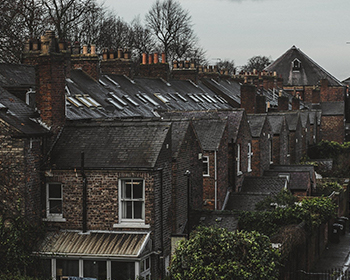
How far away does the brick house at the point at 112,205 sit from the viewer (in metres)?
19.9

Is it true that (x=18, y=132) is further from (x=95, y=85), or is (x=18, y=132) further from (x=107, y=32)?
(x=107, y=32)

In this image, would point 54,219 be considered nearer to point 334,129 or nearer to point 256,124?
point 256,124

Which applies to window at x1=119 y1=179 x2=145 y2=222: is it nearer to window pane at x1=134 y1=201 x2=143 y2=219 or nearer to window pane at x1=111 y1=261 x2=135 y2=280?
window pane at x1=134 y1=201 x2=143 y2=219

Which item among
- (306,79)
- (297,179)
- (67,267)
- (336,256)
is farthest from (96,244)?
(306,79)

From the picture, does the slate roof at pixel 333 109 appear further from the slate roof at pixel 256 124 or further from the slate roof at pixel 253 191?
the slate roof at pixel 253 191

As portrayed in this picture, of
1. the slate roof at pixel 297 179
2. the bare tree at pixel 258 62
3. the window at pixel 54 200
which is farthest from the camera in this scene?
the bare tree at pixel 258 62

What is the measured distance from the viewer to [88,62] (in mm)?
37750

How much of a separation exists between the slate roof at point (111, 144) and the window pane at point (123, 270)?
10.6ft

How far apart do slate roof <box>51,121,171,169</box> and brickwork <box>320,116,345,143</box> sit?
56.3 metres

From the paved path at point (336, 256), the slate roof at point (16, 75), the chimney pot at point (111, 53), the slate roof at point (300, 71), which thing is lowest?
the paved path at point (336, 256)

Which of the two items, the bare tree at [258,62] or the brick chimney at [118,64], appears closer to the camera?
the brick chimney at [118,64]

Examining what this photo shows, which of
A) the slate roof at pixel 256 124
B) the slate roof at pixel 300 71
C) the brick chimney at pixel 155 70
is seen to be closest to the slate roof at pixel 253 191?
the slate roof at pixel 256 124

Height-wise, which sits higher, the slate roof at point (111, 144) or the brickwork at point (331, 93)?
the brickwork at point (331, 93)

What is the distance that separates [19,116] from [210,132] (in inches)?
449
